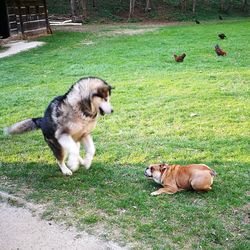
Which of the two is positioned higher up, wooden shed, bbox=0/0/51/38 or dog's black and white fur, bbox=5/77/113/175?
dog's black and white fur, bbox=5/77/113/175

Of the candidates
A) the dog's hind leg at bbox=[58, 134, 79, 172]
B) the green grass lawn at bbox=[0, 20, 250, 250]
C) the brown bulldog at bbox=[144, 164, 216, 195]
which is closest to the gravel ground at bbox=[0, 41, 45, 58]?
the green grass lawn at bbox=[0, 20, 250, 250]

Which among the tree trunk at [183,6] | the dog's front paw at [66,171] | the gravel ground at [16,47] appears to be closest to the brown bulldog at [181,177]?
the dog's front paw at [66,171]

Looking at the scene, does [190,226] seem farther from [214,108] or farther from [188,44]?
[188,44]

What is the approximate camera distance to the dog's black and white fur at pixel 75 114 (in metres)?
6.54

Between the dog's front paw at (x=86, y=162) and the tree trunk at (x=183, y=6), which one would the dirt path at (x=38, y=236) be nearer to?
the dog's front paw at (x=86, y=162)

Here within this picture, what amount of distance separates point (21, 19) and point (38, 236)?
2784 centimetres

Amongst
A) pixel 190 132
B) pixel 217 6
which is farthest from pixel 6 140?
pixel 217 6

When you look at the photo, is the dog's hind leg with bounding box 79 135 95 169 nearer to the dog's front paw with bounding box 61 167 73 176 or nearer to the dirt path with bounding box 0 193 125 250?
the dog's front paw with bounding box 61 167 73 176

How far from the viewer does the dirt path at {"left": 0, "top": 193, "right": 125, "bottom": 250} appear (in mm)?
5027

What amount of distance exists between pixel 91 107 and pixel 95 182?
48.8 inches

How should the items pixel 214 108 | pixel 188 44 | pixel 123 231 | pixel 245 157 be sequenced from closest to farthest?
pixel 123 231 < pixel 245 157 < pixel 214 108 < pixel 188 44

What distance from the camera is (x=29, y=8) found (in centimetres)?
3194

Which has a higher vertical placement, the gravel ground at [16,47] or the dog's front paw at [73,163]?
the dog's front paw at [73,163]

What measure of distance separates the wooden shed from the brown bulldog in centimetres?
2587
